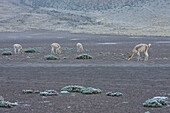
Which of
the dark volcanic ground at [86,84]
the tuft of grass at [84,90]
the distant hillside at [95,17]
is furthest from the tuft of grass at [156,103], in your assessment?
the distant hillside at [95,17]

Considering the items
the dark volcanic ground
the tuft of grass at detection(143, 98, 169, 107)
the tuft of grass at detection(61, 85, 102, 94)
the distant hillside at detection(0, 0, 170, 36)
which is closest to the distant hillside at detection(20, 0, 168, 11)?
the distant hillside at detection(0, 0, 170, 36)

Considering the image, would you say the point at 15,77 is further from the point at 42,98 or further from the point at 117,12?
the point at 117,12

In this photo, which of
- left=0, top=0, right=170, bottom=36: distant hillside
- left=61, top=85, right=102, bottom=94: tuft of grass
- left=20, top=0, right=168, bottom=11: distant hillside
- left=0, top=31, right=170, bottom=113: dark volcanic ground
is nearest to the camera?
left=0, top=31, right=170, bottom=113: dark volcanic ground

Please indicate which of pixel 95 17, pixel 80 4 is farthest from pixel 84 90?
pixel 80 4

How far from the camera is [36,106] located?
877 cm

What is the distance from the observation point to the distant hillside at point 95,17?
70.0 m

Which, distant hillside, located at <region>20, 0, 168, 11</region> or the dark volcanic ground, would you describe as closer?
the dark volcanic ground

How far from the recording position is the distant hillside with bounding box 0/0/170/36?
70.0 metres

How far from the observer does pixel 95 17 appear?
9225 cm

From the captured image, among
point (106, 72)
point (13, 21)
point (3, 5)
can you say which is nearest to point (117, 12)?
point (13, 21)

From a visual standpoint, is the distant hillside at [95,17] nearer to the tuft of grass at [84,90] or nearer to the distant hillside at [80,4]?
the distant hillside at [80,4]

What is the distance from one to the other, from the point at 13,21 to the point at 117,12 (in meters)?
30.2

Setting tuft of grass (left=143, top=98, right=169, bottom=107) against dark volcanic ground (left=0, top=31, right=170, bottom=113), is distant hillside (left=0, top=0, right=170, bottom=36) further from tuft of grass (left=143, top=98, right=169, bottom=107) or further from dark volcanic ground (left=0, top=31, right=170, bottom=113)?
tuft of grass (left=143, top=98, right=169, bottom=107)

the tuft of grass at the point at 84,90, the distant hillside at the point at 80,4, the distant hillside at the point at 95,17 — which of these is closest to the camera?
the tuft of grass at the point at 84,90
